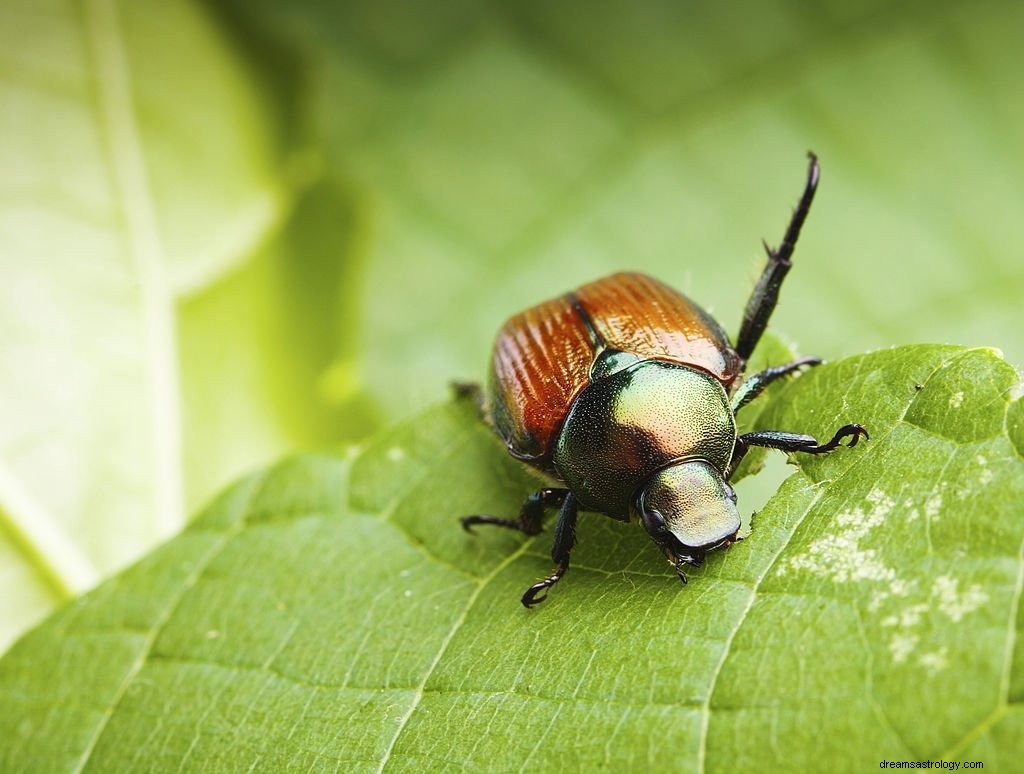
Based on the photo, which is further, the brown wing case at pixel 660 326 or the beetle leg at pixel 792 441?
the brown wing case at pixel 660 326

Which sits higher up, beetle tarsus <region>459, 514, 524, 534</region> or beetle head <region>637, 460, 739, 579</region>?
beetle tarsus <region>459, 514, 524, 534</region>

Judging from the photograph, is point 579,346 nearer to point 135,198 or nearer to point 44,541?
point 44,541

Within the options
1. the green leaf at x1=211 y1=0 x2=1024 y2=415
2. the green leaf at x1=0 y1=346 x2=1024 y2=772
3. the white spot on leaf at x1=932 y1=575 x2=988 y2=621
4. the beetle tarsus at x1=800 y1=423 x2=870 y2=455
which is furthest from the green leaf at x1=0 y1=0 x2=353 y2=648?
the white spot on leaf at x1=932 y1=575 x2=988 y2=621

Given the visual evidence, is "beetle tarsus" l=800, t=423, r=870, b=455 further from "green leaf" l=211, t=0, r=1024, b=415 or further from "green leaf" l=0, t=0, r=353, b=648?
"green leaf" l=0, t=0, r=353, b=648

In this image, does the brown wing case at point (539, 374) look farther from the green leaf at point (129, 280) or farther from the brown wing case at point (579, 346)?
the green leaf at point (129, 280)

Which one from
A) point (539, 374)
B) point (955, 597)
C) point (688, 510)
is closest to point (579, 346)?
point (539, 374)

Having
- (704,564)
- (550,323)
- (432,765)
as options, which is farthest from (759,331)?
(432,765)

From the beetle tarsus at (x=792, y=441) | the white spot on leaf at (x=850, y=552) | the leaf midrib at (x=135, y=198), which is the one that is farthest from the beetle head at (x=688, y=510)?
the leaf midrib at (x=135, y=198)
